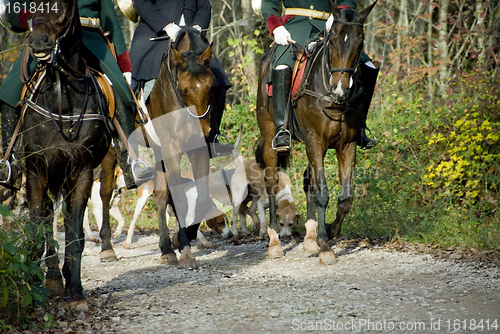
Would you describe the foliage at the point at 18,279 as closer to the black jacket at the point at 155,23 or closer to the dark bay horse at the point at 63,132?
the dark bay horse at the point at 63,132

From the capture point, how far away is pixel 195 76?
21.5ft

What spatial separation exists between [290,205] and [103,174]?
334cm

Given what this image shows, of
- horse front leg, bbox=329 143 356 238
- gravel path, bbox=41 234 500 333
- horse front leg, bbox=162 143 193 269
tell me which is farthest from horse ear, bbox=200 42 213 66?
gravel path, bbox=41 234 500 333

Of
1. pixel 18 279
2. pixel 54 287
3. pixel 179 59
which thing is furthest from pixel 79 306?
pixel 179 59

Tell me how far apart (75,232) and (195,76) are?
8.24 ft

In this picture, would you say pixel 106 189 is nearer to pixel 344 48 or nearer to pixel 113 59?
pixel 113 59

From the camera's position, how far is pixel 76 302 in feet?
14.7

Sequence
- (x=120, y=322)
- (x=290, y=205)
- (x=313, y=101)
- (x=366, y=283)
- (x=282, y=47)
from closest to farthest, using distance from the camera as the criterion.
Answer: (x=120, y=322)
(x=366, y=283)
(x=313, y=101)
(x=282, y=47)
(x=290, y=205)

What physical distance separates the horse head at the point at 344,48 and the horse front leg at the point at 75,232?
2.85m

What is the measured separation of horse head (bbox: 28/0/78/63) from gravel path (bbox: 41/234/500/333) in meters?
1.97

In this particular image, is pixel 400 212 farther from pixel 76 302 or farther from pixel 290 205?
pixel 76 302

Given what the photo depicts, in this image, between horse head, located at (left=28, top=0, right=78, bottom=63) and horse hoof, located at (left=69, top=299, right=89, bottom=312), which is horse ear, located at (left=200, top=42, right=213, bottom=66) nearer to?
horse head, located at (left=28, top=0, right=78, bottom=63)

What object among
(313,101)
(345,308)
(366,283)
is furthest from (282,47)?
(345,308)

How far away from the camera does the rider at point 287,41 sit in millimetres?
7258
